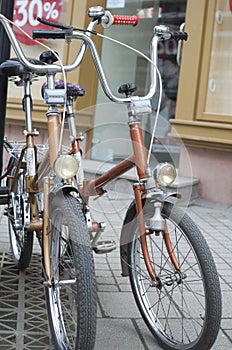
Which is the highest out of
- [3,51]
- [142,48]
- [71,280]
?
[142,48]

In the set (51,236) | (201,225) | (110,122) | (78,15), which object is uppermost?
(78,15)

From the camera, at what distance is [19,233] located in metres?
3.95

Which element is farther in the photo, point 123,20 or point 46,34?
point 123,20

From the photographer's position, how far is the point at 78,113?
3113 mm

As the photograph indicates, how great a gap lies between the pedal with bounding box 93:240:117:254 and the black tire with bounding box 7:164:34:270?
53 centimetres

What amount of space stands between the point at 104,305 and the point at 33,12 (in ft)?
18.8

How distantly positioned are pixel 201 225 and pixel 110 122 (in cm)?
326

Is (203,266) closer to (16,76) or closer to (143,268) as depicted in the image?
(143,268)

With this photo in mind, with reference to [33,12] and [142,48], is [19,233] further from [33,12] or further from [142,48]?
[142,48]

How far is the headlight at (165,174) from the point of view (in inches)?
106

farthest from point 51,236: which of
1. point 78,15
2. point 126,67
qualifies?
point 126,67

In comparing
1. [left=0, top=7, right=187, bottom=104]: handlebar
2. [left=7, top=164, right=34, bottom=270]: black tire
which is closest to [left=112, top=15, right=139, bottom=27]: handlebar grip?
[left=0, top=7, right=187, bottom=104]: handlebar

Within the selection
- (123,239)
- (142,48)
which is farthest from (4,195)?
(142,48)

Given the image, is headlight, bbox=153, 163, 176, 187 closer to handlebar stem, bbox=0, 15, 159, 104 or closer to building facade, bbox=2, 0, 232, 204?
handlebar stem, bbox=0, 15, 159, 104
